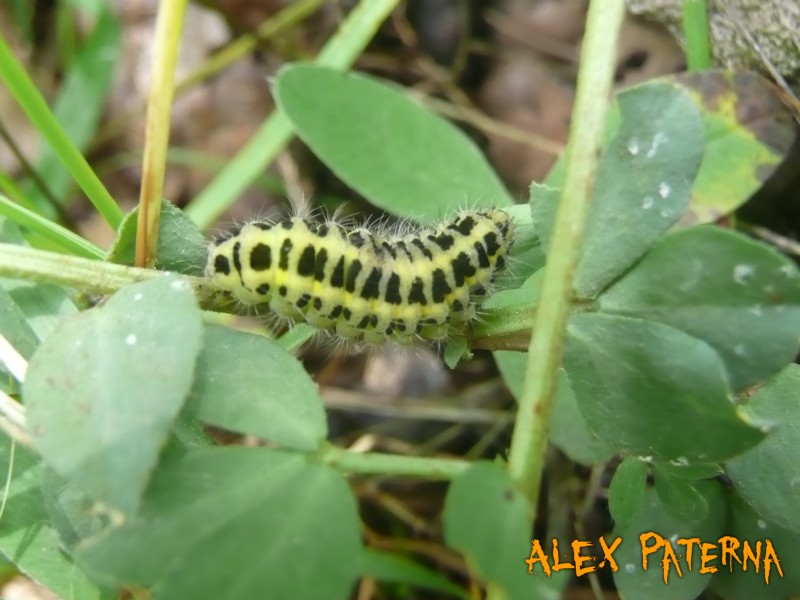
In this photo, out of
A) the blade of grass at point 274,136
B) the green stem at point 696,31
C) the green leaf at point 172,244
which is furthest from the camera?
the blade of grass at point 274,136

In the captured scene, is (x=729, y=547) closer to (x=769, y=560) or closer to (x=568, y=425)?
(x=769, y=560)

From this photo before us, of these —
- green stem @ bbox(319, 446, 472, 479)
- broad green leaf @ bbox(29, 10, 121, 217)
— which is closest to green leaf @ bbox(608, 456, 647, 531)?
green stem @ bbox(319, 446, 472, 479)

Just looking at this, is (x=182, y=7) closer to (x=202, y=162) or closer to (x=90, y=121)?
(x=202, y=162)

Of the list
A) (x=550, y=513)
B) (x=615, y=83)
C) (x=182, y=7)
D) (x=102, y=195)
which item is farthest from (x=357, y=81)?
(x=550, y=513)

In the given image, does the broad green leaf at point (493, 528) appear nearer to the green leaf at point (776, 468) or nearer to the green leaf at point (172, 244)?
the green leaf at point (776, 468)

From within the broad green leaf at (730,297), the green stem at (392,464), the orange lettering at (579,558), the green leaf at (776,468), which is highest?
the broad green leaf at (730,297)

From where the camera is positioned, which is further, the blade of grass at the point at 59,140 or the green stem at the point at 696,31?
the green stem at the point at 696,31

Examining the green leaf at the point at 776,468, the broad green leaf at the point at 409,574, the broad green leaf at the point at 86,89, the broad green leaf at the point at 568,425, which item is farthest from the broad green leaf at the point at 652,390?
the broad green leaf at the point at 86,89
